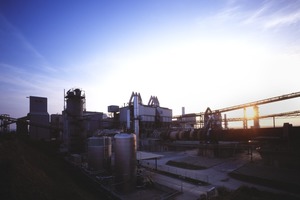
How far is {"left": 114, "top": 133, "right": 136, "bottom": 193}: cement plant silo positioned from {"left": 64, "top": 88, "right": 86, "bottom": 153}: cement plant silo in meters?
16.5

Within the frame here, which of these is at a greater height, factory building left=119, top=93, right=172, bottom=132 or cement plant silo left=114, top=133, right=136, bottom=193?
factory building left=119, top=93, right=172, bottom=132

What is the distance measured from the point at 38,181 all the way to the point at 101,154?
8573 millimetres

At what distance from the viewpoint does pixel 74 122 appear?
96.1 feet

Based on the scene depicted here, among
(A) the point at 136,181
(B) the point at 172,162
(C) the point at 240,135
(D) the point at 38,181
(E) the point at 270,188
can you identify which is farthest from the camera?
(B) the point at 172,162

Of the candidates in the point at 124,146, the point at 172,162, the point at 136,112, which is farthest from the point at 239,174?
the point at 136,112

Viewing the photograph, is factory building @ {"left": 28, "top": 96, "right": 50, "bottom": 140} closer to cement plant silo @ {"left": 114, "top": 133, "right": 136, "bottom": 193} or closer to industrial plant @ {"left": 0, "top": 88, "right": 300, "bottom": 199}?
industrial plant @ {"left": 0, "top": 88, "right": 300, "bottom": 199}

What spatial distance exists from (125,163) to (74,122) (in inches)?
694

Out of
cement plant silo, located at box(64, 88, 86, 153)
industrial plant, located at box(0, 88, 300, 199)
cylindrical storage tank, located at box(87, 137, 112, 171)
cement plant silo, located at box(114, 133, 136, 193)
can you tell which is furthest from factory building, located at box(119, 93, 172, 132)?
cement plant silo, located at box(114, 133, 136, 193)

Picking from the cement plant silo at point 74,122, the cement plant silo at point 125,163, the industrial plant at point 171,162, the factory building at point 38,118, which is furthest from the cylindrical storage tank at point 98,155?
the factory building at point 38,118

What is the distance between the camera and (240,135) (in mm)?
23516

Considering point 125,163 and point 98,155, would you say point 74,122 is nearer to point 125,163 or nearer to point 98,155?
point 98,155

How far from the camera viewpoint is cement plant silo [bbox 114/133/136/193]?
15.4 metres

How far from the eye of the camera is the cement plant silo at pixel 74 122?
94.7 feet

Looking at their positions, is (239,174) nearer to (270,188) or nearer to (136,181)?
(270,188)
